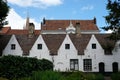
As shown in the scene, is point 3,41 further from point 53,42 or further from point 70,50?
point 70,50

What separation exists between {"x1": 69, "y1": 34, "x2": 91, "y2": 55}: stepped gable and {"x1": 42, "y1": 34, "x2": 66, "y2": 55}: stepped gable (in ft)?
8.30

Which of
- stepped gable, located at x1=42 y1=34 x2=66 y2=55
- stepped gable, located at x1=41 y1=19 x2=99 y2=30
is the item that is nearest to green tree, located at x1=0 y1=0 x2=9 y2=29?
stepped gable, located at x1=42 y1=34 x2=66 y2=55

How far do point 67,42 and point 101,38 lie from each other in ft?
24.2

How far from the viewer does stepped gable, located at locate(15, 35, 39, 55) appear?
60.3m

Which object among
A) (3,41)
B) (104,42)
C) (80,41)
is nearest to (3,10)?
(3,41)

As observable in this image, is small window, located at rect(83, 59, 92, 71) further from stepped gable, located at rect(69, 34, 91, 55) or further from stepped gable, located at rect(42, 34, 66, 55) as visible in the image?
stepped gable, located at rect(42, 34, 66, 55)

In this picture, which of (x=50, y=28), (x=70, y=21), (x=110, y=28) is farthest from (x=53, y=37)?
(x=70, y=21)

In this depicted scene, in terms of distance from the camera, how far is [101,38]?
61969 mm

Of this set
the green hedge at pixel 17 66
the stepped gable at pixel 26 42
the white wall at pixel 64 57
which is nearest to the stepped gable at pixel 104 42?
the white wall at pixel 64 57

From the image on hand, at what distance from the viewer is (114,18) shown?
1865 inches

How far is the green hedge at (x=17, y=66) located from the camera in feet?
130

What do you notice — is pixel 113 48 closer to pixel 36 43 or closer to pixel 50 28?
pixel 36 43

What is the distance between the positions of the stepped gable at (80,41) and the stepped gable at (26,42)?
26.5ft

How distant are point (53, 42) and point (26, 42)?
5.64 meters
